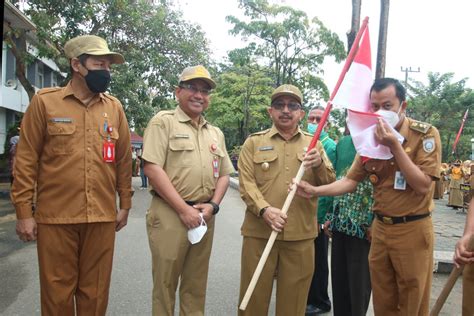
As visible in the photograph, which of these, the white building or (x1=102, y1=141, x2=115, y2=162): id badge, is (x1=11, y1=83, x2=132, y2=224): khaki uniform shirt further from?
the white building

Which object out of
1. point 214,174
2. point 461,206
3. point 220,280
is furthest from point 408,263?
point 461,206

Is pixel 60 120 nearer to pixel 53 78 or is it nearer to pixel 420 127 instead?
pixel 420 127

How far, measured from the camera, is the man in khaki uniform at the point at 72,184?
2674 mm

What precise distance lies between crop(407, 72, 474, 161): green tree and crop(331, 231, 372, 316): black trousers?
28690 millimetres

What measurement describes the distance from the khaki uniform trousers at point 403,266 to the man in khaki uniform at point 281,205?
1.75 ft

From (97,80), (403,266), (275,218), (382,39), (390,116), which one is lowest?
(403,266)

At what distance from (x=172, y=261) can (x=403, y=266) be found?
1.51 m

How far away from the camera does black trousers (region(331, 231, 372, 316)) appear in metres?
3.41

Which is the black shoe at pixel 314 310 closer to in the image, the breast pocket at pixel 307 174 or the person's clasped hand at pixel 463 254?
the breast pocket at pixel 307 174

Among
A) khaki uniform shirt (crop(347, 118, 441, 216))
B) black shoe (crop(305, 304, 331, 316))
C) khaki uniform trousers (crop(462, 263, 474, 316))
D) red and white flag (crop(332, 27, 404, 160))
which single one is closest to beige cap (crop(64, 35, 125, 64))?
red and white flag (crop(332, 27, 404, 160))

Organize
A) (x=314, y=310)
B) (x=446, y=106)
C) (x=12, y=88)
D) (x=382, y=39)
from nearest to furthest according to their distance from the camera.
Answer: (x=314, y=310) < (x=382, y=39) < (x=12, y=88) < (x=446, y=106)

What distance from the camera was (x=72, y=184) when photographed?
2717 millimetres

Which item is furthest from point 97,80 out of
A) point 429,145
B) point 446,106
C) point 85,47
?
point 446,106

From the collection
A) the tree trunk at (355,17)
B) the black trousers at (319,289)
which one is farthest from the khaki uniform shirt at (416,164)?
the tree trunk at (355,17)
